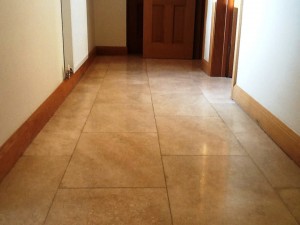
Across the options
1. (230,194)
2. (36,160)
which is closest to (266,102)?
(230,194)

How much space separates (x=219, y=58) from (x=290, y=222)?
2543 millimetres

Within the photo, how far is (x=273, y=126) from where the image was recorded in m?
2.03

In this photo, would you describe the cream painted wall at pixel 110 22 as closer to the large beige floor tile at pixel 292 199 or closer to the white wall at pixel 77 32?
the white wall at pixel 77 32

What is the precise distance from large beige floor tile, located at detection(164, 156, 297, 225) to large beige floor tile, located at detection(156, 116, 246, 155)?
85 mm

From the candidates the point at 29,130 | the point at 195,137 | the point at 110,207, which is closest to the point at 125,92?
the point at 195,137

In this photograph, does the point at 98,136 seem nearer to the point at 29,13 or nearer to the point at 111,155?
the point at 111,155

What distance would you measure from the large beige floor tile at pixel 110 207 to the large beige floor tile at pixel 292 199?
1.52 ft

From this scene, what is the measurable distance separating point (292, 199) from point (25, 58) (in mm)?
1411

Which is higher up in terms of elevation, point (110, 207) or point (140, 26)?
point (140, 26)

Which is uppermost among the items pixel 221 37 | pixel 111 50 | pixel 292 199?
pixel 221 37

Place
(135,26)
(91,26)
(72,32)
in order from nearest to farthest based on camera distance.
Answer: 1. (72,32)
2. (91,26)
3. (135,26)

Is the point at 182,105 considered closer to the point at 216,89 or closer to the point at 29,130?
the point at 216,89

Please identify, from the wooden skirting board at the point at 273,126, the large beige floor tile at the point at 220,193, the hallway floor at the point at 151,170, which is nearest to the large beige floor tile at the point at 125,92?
the hallway floor at the point at 151,170

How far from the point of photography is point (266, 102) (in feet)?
7.15
